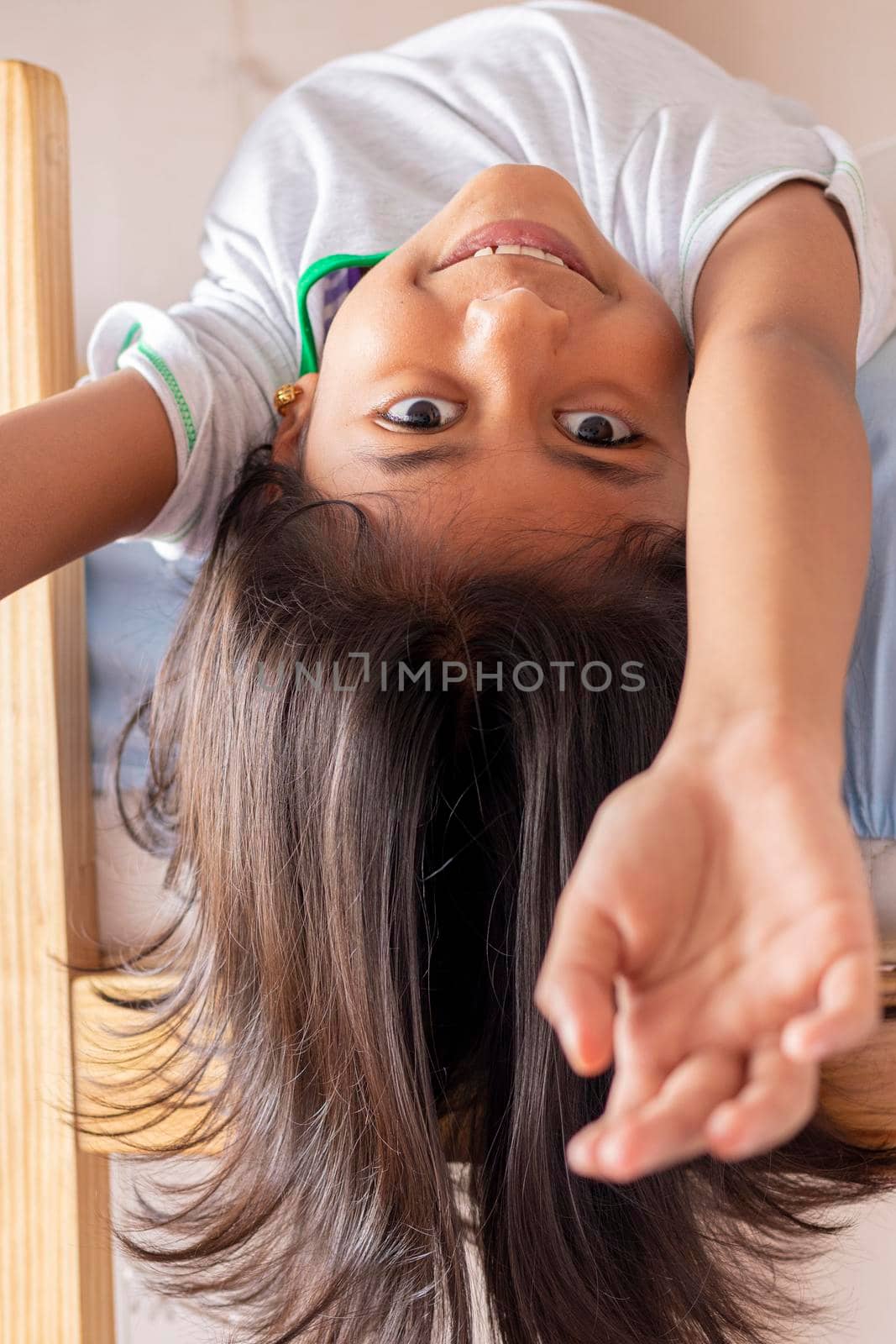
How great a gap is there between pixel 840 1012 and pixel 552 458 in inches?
16.3

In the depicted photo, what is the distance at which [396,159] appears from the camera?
3.21ft

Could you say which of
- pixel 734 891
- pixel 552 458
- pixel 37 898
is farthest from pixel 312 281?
pixel 734 891

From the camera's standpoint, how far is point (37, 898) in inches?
32.2

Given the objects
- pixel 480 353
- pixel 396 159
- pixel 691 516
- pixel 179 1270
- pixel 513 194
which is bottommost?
pixel 179 1270

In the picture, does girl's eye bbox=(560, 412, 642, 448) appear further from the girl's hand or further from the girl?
the girl's hand

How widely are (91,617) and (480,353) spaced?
1.42ft

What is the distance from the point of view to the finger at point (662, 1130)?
1.02ft

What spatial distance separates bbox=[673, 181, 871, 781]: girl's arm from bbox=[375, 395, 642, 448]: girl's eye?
66 mm

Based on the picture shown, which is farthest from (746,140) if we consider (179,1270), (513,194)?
(179,1270)

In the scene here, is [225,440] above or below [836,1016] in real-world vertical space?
above

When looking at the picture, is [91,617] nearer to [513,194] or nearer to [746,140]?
[513,194]

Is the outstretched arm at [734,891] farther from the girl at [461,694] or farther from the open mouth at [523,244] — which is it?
the open mouth at [523,244]

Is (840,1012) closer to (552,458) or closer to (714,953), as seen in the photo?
(714,953)

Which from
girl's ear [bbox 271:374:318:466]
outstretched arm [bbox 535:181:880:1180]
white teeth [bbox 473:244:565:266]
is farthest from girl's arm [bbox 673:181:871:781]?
girl's ear [bbox 271:374:318:466]
